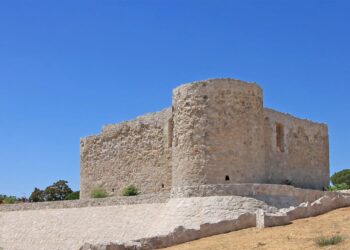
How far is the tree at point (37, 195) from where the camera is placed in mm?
41766

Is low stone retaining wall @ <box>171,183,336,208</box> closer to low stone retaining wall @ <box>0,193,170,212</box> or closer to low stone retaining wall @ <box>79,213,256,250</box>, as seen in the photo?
low stone retaining wall @ <box>0,193,170,212</box>

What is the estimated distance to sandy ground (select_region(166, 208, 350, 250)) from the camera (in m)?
13.3

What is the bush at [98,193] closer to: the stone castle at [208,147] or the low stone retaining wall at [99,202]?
the stone castle at [208,147]

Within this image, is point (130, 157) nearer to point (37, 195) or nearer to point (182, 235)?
point (182, 235)

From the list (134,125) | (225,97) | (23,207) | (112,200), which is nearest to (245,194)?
(225,97)

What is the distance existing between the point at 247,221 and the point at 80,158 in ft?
53.5

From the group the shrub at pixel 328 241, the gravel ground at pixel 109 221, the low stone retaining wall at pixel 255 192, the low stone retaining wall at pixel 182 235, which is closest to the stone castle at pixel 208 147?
the low stone retaining wall at pixel 255 192

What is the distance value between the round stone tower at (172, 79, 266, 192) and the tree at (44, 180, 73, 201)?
21222 millimetres

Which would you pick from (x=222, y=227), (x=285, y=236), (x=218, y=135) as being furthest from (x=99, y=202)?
(x=285, y=236)

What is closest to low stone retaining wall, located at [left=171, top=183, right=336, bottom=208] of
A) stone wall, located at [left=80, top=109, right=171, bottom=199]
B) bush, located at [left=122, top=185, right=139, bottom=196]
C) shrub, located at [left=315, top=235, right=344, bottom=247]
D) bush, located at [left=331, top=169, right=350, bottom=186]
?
stone wall, located at [left=80, top=109, right=171, bottom=199]

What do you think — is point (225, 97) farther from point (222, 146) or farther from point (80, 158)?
point (80, 158)

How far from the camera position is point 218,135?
2238cm

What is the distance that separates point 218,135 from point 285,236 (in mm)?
Result: 8388

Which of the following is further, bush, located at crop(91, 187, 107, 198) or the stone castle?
bush, located at crop(91, 187, 107, 198)
